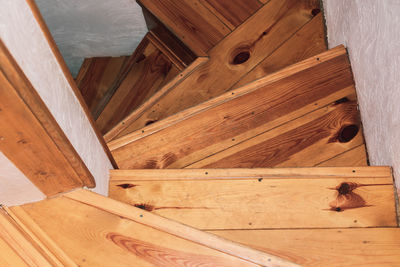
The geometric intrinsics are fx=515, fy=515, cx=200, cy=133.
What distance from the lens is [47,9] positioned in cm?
215

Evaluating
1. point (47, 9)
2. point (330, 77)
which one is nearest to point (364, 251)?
point (330, 77)

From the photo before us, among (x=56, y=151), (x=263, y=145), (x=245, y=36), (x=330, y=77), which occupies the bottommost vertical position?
(x=56, y=151)

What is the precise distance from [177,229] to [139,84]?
Result: 1.48 metres

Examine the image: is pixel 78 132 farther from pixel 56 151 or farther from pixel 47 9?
pixel 47 9

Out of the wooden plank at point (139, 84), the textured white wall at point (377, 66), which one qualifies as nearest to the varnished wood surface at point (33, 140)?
the textured white wall at point (377, 66)

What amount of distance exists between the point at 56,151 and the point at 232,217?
49cm

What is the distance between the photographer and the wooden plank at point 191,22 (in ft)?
6.05

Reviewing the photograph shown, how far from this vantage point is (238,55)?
179 centimetres

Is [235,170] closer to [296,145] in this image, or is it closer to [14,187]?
[296,145]

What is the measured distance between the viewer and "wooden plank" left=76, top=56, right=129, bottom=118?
262cm

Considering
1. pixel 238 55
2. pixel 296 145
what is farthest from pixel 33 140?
pixel 238 55

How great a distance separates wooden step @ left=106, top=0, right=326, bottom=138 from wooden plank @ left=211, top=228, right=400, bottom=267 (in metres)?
0.69

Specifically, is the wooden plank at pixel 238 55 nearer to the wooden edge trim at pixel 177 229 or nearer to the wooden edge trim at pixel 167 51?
the wooden edge trim at pixel 167 51

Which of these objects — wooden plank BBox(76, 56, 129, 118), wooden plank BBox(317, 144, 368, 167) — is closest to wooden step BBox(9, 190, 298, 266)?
wooden plank BBox(317, 144, 368, 167)
